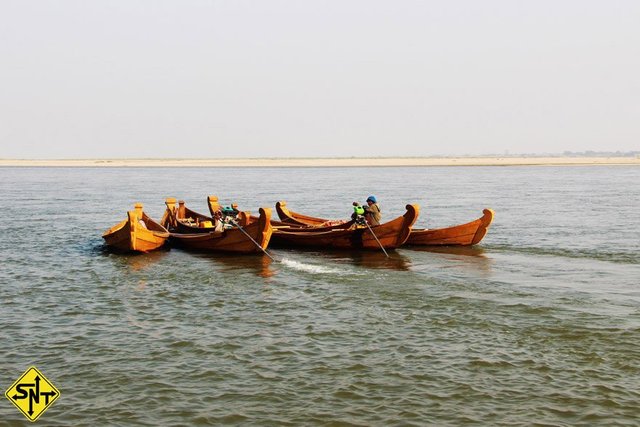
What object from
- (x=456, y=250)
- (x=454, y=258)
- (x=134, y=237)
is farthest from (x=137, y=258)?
(x=456, y=250)

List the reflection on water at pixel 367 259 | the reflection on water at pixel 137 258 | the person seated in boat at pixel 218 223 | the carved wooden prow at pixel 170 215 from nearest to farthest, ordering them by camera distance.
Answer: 1. the reflection on water at pixel 367 259
2. the reflection on water at pixel 137 258
3. the person seated in boat at pixel 218 223
4. the carved wooden prow at pixel 170 215

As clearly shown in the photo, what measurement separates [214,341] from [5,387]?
377cm

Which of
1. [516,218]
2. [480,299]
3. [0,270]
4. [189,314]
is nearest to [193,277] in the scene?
[189,314]

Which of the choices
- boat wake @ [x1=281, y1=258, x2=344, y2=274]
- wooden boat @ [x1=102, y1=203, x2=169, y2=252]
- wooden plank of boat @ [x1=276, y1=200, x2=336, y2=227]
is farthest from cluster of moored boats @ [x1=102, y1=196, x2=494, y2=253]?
boat wake @ [x1=281, y1=258, x2=344, y2=274]

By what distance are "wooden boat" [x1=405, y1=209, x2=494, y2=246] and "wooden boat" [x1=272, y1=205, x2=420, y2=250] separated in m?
1.90

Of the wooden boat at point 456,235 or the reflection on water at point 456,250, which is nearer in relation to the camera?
the reflection on water at point 456,250

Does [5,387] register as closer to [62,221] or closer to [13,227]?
[13,227]

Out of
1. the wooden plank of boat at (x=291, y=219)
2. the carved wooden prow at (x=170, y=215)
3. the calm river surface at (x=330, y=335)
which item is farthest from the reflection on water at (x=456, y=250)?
the carved wooden prow at (x=170, y=215)

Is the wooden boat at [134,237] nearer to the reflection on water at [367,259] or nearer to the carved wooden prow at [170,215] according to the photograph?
the carved wooden prow at [170,215]

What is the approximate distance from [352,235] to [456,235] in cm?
409

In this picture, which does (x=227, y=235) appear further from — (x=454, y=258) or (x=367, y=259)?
(x=454, y=258)

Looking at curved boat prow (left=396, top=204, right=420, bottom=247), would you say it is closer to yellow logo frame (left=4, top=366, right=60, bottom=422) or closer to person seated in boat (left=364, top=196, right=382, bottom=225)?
person seated in boat (left=364, top=196, right=382, bottom=225)

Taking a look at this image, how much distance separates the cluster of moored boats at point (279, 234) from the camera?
23.5 m

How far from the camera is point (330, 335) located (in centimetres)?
1336
